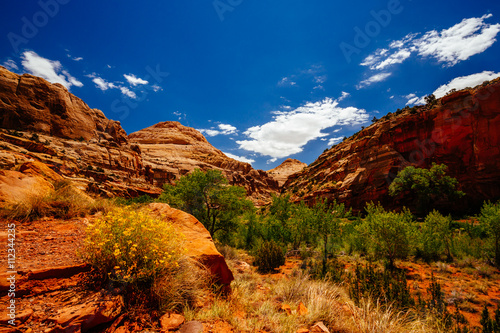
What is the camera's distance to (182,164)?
236 feet

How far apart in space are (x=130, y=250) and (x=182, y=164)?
237 feet

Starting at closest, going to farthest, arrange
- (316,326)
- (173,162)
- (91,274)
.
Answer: (91,274), (316,326), (173,162)

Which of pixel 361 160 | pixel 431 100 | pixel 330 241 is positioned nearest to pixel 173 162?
pixel 361 160

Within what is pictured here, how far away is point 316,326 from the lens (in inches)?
145

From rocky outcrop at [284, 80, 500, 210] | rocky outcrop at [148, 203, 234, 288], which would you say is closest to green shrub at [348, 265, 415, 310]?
rocky outcrop at [148, 203, 234, 288]

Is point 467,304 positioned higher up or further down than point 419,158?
further down

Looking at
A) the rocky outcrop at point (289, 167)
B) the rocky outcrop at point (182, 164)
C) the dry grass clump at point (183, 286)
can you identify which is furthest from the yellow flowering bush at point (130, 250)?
the rocky outcrop at point (289, 167)

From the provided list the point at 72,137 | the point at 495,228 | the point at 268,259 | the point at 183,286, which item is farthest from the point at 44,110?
the point at 495,228

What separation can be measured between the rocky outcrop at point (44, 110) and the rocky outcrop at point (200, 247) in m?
60.5

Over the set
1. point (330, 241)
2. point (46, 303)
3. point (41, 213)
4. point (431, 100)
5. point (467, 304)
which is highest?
point (431, 100)

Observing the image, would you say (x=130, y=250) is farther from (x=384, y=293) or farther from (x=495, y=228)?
(x=495, y=228)

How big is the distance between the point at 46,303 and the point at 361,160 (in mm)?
44298

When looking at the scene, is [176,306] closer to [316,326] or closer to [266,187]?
[316,326]

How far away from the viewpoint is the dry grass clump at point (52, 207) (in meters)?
4.93
